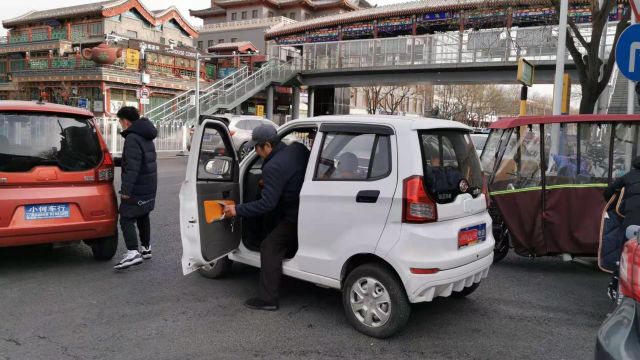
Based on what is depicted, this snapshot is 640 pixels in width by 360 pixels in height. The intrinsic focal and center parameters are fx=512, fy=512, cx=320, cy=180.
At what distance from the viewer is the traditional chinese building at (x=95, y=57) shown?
3586cm

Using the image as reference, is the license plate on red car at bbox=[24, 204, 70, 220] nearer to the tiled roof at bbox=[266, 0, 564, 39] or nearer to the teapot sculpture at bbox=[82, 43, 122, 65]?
the tiled roof at bbox=[266, 0, 564, 39]

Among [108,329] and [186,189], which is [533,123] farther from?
[108,329]

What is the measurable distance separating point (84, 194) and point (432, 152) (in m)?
3.54

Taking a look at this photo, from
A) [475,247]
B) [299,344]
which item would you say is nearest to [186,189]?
[299,344]

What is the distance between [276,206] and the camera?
14.3 ft

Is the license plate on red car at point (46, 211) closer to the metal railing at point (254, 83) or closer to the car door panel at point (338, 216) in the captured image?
the car door panel at point (338, 216)

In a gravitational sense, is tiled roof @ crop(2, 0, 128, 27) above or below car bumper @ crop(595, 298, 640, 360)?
above

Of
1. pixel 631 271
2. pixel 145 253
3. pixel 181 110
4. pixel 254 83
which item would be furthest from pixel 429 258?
pixel 254 83

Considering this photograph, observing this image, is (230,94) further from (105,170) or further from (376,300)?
(376,300)

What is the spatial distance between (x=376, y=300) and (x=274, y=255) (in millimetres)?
953

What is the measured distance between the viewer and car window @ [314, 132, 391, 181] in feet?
12.7

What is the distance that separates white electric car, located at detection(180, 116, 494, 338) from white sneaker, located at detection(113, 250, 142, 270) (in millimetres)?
1141

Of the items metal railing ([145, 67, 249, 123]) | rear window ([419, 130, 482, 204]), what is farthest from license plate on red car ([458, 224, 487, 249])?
metal railing ([145, 67, 249, 123])

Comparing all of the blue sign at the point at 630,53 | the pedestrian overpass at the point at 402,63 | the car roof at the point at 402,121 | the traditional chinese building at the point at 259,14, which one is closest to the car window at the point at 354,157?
the car roof at the point at 402,121
